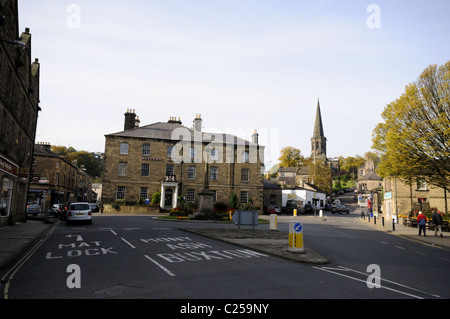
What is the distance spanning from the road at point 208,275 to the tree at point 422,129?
9.48 metres

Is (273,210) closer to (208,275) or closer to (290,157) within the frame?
(208,275)

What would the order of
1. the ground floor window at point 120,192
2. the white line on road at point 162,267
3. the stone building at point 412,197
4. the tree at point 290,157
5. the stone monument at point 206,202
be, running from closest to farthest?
the white line on road at point 162,267 → the stone monument at point 206,202 → the stone building at point 412,197 → the ground floor window at point 120,192 → the tree at point 290,157

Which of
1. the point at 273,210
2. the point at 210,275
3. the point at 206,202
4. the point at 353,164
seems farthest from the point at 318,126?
the point at 210,275

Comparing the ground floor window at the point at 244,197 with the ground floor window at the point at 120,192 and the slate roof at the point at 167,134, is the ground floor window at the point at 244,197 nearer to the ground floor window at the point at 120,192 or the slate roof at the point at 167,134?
the slate roof at the point at 167,134

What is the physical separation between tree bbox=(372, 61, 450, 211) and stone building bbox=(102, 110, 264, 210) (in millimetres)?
23635

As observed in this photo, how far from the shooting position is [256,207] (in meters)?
45.7

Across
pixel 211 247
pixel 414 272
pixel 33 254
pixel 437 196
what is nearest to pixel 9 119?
pixel 33 254

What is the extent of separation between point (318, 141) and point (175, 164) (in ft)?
295

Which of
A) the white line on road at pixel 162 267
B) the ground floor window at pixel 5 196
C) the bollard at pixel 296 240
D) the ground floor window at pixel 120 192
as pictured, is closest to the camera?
the white line on road at pixel 162 267

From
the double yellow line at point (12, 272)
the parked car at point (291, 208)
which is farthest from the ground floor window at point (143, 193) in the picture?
the double yellow line at point (12, 272)

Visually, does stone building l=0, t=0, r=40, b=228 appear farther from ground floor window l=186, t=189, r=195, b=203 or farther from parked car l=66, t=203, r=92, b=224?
ground floor window l=186, t=189, r=195, b=203

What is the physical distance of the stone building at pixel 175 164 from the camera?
42.4 metres
